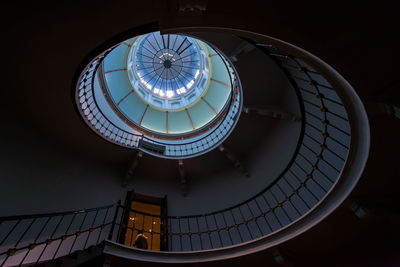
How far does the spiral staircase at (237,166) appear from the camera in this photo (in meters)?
3.54

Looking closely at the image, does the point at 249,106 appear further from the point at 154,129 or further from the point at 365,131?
the point at 154,129

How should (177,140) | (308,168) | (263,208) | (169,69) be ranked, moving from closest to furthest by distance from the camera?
1. (308,168)
2. (263,208)
3. (177,140)
4. (169,69)

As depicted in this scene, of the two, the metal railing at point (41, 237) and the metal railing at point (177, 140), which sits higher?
the metal railing at point (177, 140)

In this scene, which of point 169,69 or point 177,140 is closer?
point 177,140

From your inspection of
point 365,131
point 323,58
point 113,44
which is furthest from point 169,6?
point 365,131

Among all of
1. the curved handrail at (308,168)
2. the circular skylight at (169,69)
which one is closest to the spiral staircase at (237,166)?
the curved handrail at (308,168)

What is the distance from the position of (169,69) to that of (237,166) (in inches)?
251

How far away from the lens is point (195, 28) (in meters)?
2.92

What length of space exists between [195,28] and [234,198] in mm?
5828

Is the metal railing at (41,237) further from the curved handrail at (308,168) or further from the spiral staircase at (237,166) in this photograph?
the curved handrail at (308,168)

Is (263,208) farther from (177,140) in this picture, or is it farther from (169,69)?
(169,69)

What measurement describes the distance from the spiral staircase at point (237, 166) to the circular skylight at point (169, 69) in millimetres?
1126

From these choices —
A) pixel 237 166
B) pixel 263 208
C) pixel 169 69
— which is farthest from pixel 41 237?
pixel 169 69

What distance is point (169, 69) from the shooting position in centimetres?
1115
